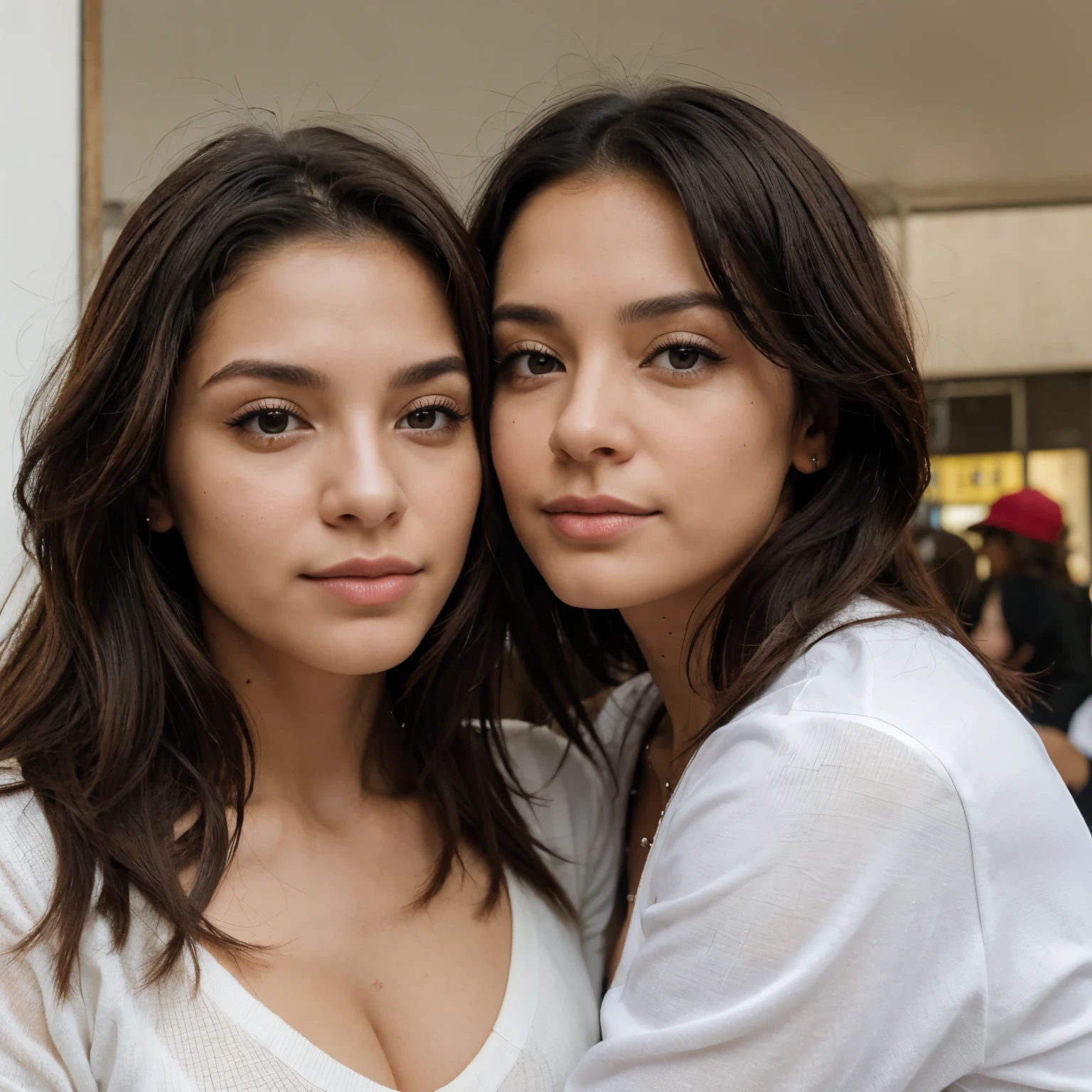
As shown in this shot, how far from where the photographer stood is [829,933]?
3.50ft

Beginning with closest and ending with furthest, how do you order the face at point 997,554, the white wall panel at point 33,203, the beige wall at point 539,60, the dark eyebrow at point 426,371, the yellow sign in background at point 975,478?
the dark eyebrow at point 426,371 → the white wall panel at point 33,203 → the beige wall at point 539,60 → the face at point 997,554 → the yellow sign in background at point 975,478

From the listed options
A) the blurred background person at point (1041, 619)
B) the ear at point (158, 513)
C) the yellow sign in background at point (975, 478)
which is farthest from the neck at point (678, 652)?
the yellow sign in background at point (975, 478)

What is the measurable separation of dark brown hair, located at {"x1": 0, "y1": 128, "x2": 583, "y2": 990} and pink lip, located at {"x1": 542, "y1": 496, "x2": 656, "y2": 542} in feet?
0.59

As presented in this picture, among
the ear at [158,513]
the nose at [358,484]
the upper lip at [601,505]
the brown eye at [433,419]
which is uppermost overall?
the brown eye at [433,419]

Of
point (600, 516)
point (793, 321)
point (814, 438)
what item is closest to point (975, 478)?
point (814, 438)

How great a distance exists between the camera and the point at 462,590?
155cm

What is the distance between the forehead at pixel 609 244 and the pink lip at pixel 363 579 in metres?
0.38

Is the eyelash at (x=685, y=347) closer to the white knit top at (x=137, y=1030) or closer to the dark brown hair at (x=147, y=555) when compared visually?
the dark brown hair at (x=147, y=555)

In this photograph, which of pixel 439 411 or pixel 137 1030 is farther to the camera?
pixel 439 411

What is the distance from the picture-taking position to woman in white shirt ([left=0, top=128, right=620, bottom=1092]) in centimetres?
118

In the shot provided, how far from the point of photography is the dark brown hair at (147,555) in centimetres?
124

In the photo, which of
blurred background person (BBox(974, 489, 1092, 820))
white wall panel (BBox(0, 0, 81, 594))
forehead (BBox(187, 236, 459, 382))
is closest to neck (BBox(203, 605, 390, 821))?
forehead (BBox(187, 236, 459, 382))

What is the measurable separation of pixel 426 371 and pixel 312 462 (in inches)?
6.7

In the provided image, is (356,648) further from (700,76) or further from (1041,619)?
(1041,619)
